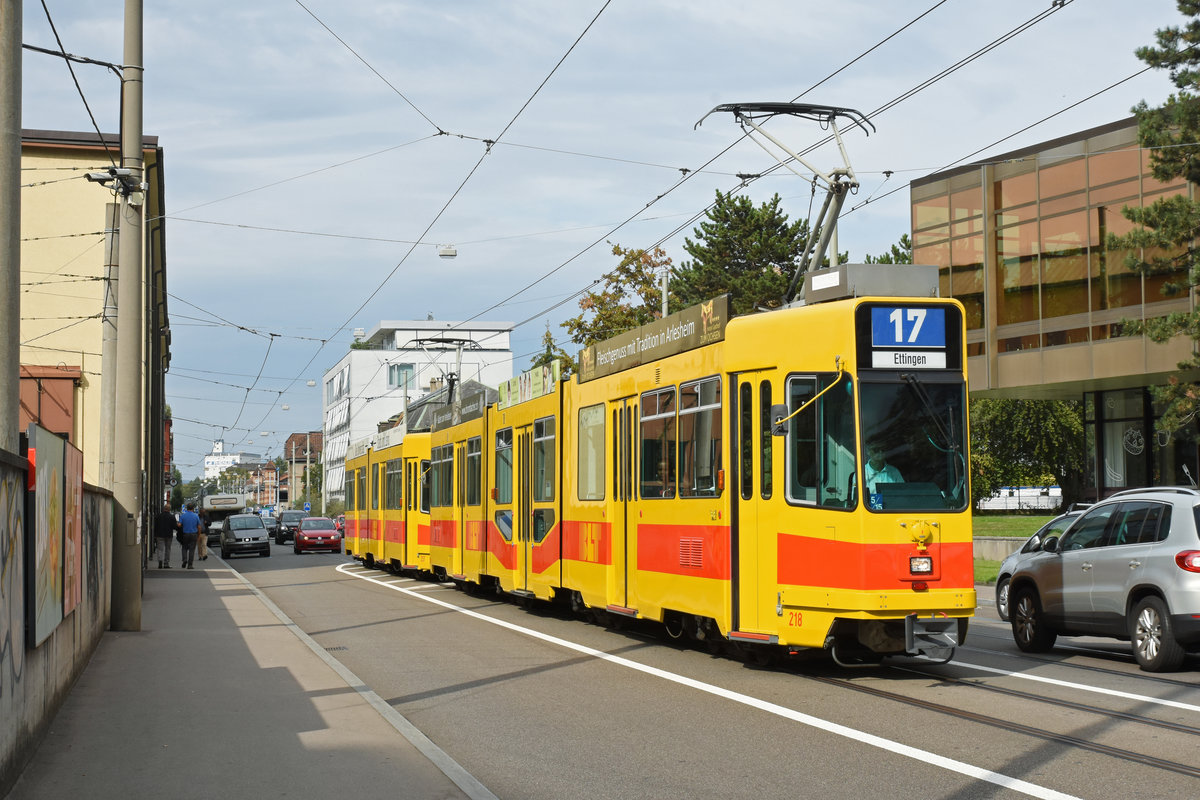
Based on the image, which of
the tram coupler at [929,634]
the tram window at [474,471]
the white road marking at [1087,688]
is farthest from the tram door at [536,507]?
the tram coupler at [929,634]

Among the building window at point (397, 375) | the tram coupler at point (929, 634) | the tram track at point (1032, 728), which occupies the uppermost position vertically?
the building window at point (397, 375)

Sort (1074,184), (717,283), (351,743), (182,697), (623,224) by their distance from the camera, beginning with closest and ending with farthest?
(351,743) → (182,697) → (623,224) → (1074,184) → (717,283)

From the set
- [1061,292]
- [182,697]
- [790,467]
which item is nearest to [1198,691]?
[790,467]

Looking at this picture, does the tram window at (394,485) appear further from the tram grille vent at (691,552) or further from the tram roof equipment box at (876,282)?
the tram roof equipment box at (876,282)

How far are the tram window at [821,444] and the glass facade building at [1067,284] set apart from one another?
2299 centimetres

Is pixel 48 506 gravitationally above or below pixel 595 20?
below

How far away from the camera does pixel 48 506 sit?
29.2 feet

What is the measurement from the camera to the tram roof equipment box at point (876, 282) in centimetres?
1180

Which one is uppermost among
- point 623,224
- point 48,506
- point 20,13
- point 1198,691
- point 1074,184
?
point 1074,184

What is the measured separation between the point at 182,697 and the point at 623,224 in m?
17.3

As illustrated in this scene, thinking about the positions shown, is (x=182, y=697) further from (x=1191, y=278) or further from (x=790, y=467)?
(x=1191, y=278)

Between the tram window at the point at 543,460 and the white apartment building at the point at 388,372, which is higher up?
the white apartment building at the point at 388,372

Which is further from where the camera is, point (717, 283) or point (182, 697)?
point (717, 283)

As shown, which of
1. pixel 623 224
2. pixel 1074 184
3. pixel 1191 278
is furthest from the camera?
pixel 1074 184
